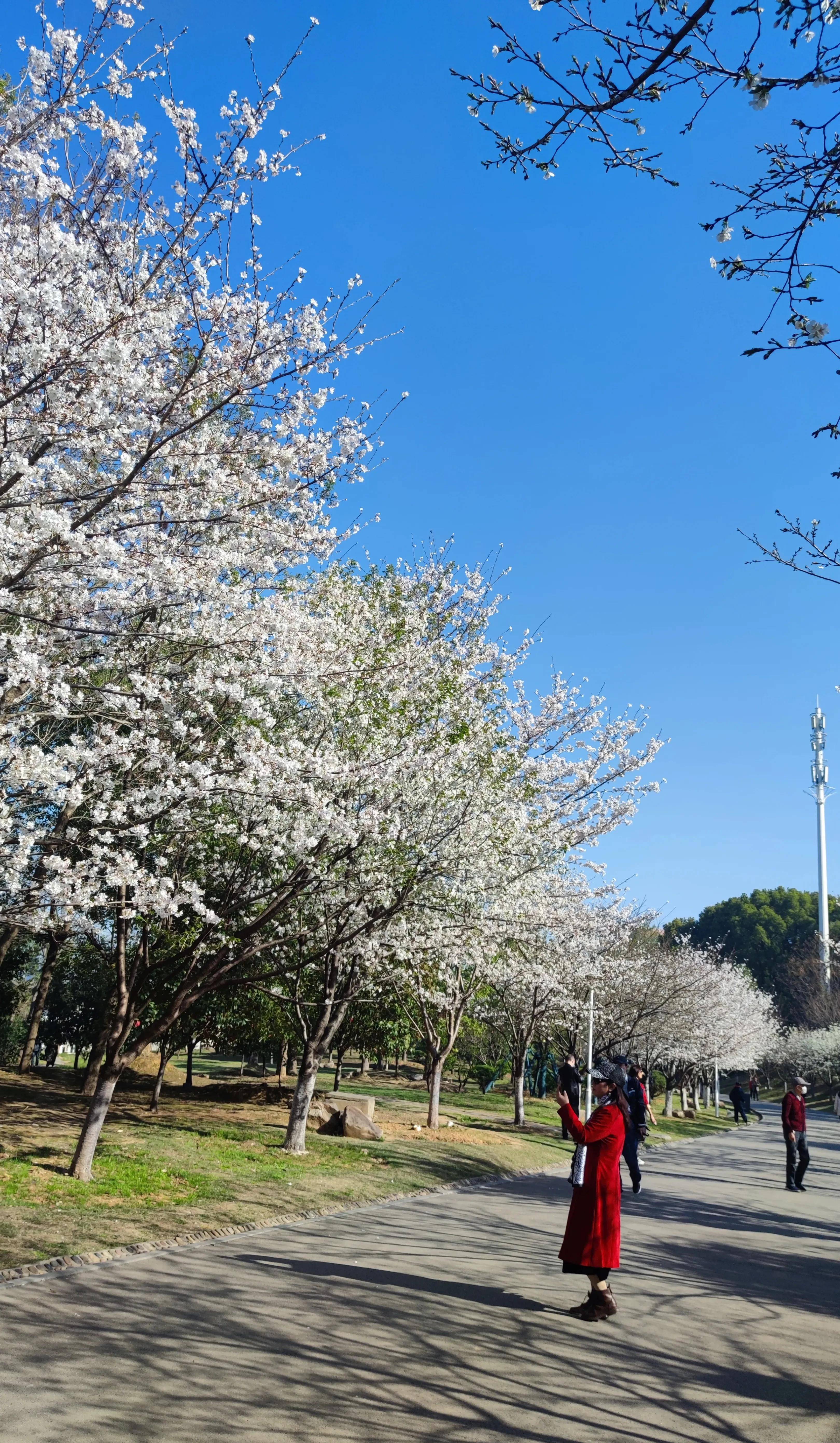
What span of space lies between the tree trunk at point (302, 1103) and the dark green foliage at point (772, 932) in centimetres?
7471

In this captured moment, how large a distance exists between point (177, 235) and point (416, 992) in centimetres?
1546

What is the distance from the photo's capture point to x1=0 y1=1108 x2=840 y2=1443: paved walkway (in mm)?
4375

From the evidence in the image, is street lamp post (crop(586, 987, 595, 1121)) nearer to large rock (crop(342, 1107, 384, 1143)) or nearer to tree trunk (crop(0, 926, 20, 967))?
large rock (crop(342, 1107, 384, 1143))

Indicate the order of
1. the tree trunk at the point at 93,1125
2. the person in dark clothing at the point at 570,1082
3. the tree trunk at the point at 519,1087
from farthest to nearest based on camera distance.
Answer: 1. the tree trunk at the point at 519,1087
2. the tree trunk at the point at 93,1125
3. the person in dark clothing at the point at 570,1082

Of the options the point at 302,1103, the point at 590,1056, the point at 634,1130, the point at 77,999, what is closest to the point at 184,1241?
the point at 302,1103

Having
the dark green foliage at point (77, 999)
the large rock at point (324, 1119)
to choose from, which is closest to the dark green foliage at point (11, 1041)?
the dark green foliage at point (77, 999)

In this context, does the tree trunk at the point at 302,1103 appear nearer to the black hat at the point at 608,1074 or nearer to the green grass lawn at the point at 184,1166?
the green grass lawn at the point at 184,1166

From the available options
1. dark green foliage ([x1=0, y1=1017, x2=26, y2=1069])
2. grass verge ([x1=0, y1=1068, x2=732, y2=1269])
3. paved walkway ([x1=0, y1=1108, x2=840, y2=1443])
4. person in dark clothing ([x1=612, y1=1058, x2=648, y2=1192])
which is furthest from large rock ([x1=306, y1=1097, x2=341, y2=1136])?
dark green foliage ([x1=0, y1=1017, x2=26, y2=1069])

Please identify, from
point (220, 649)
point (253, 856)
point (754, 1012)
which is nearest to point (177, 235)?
point (220, 649)

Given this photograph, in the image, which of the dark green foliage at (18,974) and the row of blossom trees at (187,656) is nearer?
the row of blossom trees at (187,656)

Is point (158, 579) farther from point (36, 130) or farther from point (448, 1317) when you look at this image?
point (448, 1317)

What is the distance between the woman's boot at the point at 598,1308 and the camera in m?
6.45

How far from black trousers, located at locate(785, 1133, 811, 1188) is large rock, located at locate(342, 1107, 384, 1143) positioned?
24.4ft

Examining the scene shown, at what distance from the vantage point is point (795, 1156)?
16953 millimetres
